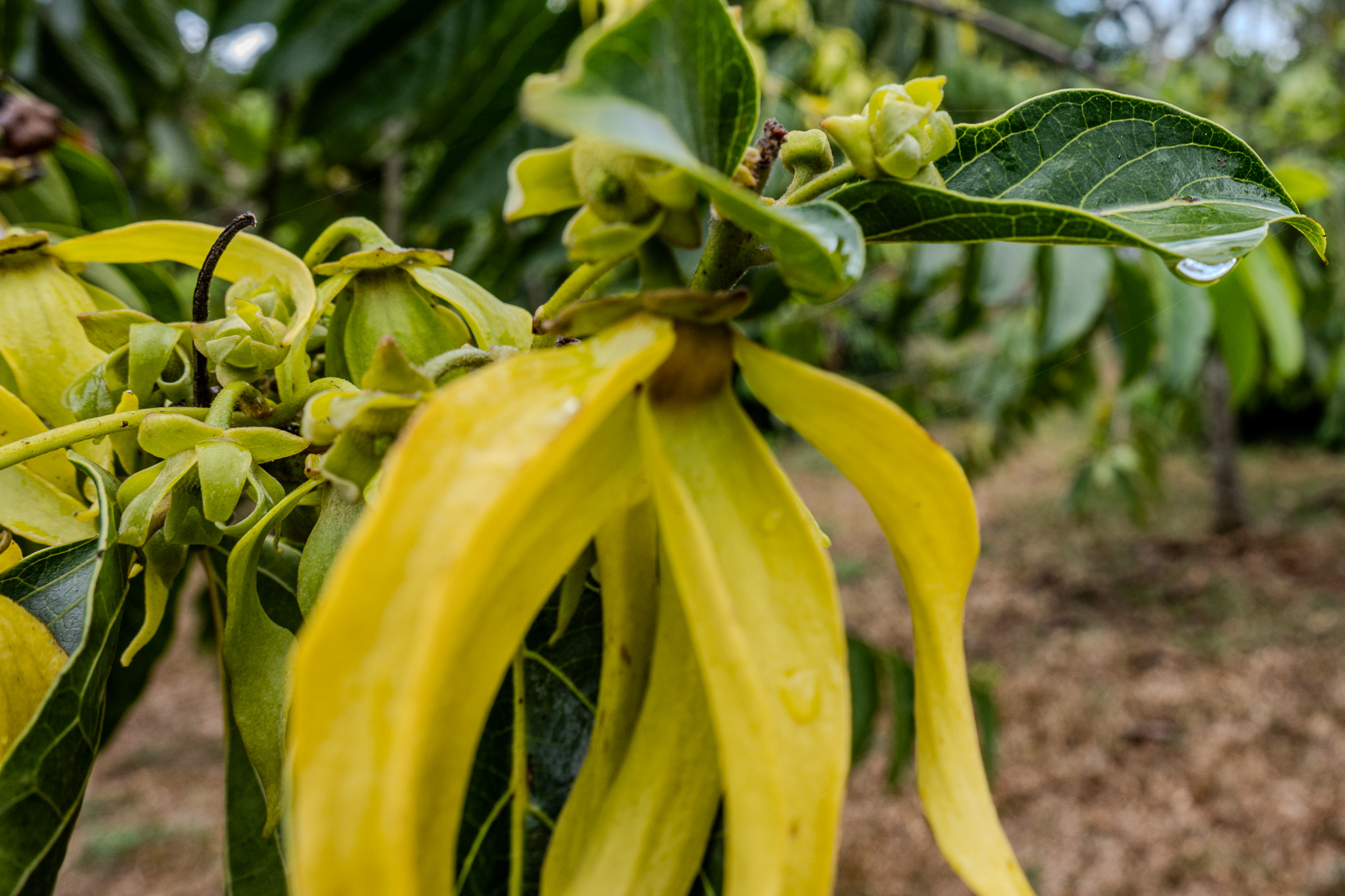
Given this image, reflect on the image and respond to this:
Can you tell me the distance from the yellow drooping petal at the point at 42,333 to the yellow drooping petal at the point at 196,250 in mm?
27

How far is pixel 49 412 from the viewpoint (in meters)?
0.39

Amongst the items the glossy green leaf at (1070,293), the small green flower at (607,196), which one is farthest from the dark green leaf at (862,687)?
the small green flower at (607,196)

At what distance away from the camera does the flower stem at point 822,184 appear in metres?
0.29

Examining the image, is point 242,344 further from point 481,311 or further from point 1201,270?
point 1201,270

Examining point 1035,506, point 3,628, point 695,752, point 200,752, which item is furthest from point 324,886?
point 1035,506

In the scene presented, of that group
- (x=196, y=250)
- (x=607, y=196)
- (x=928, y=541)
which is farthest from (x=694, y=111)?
(x=196, y=250)

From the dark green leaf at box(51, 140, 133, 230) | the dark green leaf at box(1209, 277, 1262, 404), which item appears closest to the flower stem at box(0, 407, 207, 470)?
the dark green leaf at box(51, 140, 133, 230)

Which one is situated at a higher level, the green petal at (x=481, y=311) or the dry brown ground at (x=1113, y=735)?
the green petal at (x=481, y=311)

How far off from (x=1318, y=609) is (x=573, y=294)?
437 cm

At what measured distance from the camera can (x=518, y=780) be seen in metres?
0.32

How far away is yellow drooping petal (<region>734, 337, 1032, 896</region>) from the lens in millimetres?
249

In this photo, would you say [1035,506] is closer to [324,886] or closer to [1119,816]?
[1119,816]

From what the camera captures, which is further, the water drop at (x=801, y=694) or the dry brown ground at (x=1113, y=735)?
the dry brown ground at (x=1113, y=735)

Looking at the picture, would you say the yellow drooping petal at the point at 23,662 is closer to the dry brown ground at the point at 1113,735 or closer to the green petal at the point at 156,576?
the green petal at the point at 156,576
